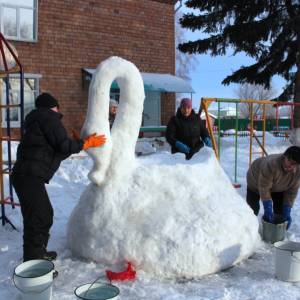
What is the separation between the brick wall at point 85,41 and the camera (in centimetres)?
1391

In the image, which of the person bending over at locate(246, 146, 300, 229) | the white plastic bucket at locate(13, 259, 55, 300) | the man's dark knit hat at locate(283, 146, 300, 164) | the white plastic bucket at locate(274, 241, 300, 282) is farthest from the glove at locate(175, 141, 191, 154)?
the white plastic bucket at locate(13, 259, 55, 300)

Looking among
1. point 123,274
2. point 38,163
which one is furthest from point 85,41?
point 123,274

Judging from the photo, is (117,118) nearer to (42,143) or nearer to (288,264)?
(42,143)

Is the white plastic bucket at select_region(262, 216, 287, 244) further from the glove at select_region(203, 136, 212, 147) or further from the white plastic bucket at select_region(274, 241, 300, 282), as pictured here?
the glove at select_region(203, 136, 212, 147)

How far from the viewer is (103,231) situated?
3.96 m

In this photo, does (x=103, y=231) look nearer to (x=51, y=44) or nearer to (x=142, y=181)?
(x=142, y=181)

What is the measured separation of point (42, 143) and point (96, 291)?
1387mm

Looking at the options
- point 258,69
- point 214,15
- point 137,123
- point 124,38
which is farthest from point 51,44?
point 137,123

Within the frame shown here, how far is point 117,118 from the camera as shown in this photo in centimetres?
429

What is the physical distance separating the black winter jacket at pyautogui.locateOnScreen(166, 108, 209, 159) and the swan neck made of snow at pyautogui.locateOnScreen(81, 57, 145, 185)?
210 cm

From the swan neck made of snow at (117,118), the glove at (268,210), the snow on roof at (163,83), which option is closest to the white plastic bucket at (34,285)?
the swan neck made of snow at (117,118)

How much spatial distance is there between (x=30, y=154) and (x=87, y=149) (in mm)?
489

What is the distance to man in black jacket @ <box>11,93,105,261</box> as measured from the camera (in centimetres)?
381

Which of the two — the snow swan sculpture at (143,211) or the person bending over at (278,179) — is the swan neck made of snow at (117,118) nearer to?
the snow swan sculpture at (143,211)
